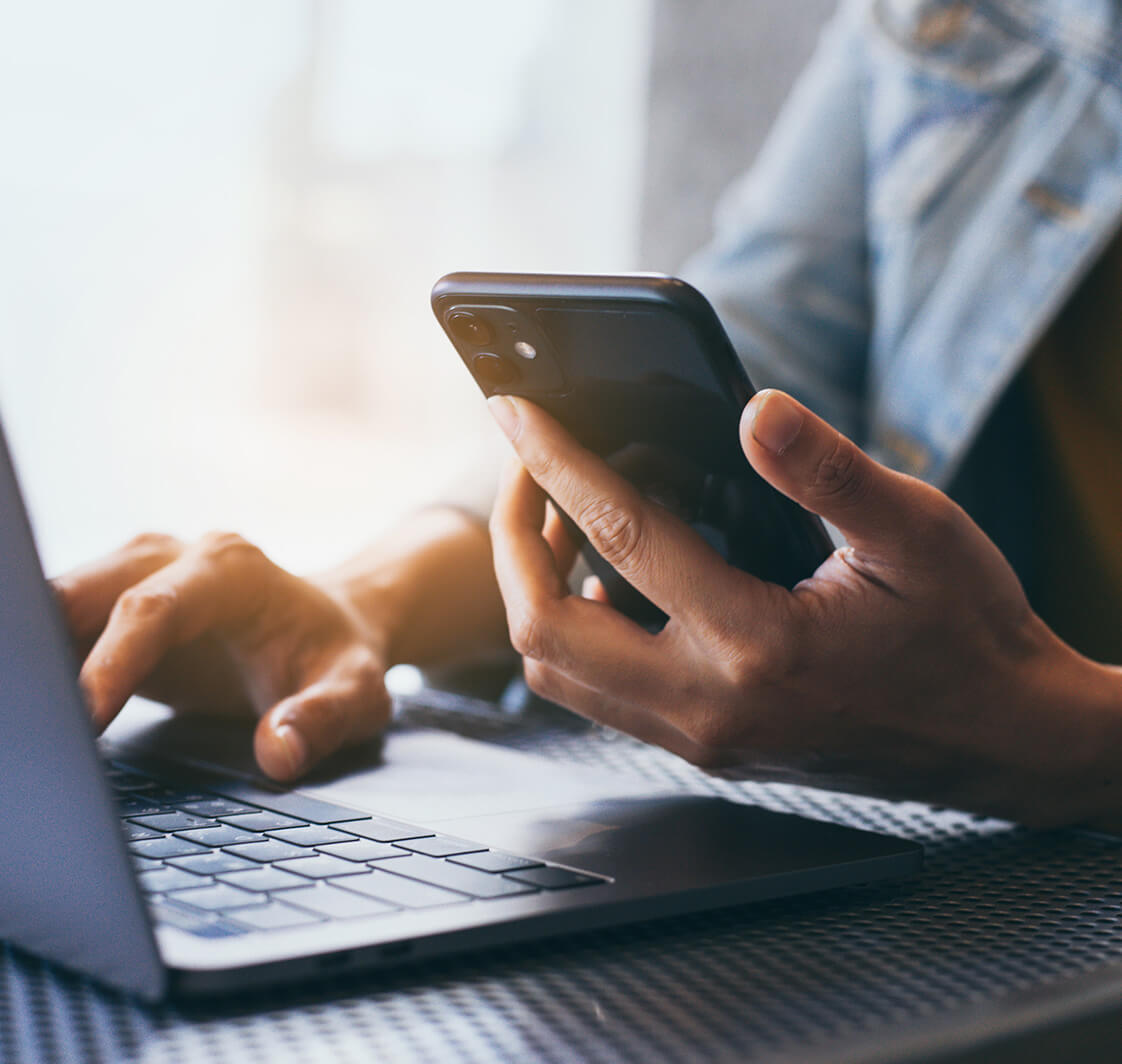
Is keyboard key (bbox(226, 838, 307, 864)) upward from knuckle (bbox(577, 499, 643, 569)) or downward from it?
downward

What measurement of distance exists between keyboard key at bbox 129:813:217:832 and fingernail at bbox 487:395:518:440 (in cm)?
17

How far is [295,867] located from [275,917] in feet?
0.13

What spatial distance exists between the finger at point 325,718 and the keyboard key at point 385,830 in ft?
0.24

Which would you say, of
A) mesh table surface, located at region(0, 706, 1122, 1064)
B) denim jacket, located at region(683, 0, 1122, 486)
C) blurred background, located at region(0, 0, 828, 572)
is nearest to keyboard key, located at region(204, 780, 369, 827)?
mesh table surface, located at region(0, 706, 1122, 1064)

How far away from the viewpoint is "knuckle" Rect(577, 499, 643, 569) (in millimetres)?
407

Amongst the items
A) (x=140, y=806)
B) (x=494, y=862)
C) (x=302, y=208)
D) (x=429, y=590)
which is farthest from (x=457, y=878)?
(x=302, y=208)

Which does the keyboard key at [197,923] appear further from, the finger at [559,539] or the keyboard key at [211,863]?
the finger at [559,539]

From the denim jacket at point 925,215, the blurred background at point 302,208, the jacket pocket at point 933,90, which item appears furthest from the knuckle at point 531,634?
the blurred background at point 302,208

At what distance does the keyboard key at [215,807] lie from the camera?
1.25 feet

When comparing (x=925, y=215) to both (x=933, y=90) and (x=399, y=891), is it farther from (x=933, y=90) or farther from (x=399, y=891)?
(x=399, y=891)

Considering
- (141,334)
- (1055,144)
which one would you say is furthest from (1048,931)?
(141,334)

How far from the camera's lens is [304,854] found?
335 millimetres

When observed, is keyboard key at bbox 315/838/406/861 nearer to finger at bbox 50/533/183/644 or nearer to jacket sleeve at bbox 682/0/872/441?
finger at bbox 50/533/183/644

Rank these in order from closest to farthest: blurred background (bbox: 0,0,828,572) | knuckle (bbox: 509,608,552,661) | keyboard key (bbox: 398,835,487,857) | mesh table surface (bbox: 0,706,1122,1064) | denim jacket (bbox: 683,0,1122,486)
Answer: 1. mesh table surface (bbox: 0,706,1122,1064)
2. keyboard key (bbox: 398,835,487,857)
3. knuckle (bbox: 509,608,552,661)
4. denim jacket (bbox: 683,0,1122,486)
5. blurred background (bbox: 0,0,828,572)
